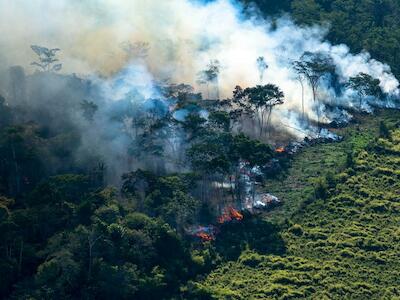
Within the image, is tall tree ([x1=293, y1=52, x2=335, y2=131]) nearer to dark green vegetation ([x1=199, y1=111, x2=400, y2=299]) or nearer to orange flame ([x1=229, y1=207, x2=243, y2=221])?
dark green vegetation ([x1=199, y1=111, x2=400, y2=299])

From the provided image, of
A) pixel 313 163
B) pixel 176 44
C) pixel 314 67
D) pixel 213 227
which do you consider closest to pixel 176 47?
pixel 176 44

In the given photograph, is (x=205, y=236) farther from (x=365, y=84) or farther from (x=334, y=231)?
(x=365, y=84)

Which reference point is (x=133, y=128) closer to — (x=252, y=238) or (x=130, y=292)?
(x=252, y=238)

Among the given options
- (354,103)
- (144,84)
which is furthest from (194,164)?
(354,103)

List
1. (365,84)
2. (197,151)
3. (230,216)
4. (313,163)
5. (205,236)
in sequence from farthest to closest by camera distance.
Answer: (365,84) < (313,163) < (197,151) < (230,216) < (205,236)

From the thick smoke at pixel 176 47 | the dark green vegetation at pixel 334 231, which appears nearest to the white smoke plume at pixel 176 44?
the thick smoke at pixel 176 47

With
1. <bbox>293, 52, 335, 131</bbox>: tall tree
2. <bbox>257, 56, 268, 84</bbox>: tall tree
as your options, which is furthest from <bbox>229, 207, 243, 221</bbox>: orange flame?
<bbox>257, 56, 268, 84</bbox>: tall tree
